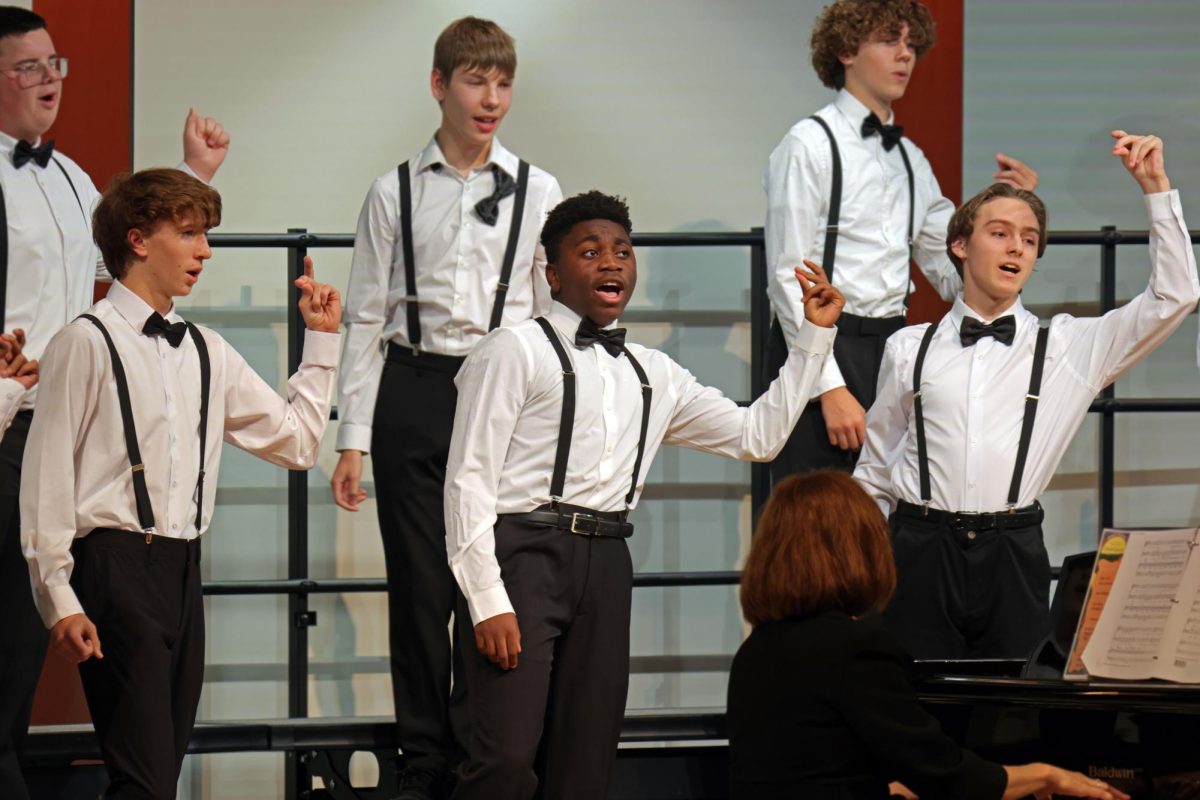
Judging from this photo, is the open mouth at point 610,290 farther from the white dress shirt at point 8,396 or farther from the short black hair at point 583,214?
the white dress shirt at point 8,396

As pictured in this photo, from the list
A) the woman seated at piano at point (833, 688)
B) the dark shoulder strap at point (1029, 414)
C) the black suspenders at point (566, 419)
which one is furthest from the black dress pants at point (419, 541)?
the woman seated at piano at point (833, 688)

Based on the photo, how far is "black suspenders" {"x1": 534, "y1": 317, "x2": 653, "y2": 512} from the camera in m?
3.12

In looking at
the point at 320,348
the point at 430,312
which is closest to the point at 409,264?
the point at 430,312

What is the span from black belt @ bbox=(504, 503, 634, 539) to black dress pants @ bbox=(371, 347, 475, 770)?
67cm

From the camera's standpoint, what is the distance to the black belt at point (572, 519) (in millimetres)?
3105

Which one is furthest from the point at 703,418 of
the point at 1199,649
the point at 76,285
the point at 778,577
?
the point at 76,285

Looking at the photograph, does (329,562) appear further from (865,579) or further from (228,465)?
(865,579)

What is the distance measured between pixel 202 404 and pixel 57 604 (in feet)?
1.55

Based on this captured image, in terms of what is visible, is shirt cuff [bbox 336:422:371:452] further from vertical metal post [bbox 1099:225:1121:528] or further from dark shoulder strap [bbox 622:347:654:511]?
vertical metal post [bbox 1099:225:1121:528]

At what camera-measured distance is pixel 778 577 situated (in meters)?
2.43

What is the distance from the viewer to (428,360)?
3.79 meters

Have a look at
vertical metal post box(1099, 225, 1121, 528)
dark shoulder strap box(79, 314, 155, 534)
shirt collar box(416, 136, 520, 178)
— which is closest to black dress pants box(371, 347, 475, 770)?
shirt collar box(416, 136, 520, 178)

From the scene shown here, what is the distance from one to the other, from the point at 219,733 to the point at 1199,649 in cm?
226

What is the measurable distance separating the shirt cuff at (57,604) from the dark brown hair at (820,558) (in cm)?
117
